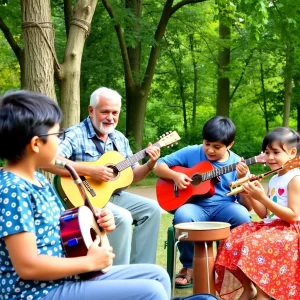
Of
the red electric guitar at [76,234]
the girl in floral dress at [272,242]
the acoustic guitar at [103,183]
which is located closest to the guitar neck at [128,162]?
the acoustic guitar at [103,183]

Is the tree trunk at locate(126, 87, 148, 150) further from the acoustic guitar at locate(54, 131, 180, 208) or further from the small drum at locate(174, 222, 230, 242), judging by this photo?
the small drum at locate(174, 222, 230, 242)

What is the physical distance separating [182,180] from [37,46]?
2239 mm

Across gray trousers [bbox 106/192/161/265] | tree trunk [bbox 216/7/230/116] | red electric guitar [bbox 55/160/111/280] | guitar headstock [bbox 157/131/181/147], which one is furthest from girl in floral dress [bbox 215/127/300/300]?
Answer: tree trunk [bbox 216/7/230/116]

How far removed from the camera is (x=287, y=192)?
338 cm

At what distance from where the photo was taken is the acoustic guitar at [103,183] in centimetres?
367

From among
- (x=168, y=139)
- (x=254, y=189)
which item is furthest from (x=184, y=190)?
(x=254, y=189)

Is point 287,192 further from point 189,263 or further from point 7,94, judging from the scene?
point 7,94

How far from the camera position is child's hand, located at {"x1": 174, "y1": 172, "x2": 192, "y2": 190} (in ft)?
13.5

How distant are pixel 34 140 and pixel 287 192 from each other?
6.44 ft

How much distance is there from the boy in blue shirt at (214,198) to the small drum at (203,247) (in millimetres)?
462

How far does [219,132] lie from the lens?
402 cm

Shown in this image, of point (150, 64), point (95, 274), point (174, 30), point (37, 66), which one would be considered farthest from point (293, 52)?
point (95, 274)

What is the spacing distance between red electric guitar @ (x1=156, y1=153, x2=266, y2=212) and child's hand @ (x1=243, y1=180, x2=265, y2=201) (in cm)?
58

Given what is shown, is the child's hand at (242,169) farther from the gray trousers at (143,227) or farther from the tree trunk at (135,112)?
the tree trunk at (135,112)
